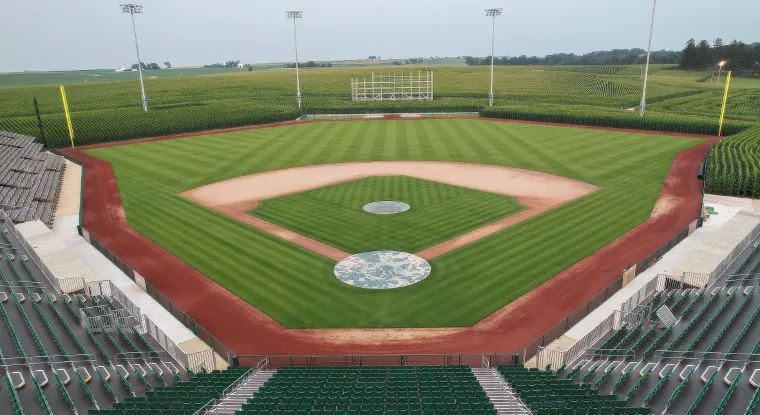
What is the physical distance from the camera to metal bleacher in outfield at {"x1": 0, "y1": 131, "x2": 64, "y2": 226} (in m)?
32.8

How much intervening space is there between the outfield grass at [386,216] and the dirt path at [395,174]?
31.5 inches

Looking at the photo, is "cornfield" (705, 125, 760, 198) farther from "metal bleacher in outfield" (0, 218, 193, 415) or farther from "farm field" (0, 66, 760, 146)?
"metal bleacher in outfield" (0, 218, 193, 415)

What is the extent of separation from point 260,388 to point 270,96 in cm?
9917

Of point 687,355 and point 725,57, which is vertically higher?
point 725,57

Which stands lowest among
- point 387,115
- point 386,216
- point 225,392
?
point 225,392

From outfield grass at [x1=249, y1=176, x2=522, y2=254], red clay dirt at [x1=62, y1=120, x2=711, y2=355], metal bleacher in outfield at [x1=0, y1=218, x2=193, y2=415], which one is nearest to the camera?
metal bleacher in outfield at [x1=0, y1=218, x2=193, y2=415]

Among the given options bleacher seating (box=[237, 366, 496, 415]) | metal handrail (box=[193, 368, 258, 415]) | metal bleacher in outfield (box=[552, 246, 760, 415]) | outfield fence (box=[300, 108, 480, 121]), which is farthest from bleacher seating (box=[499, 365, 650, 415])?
outfield fence (box=[300, 108, 480, 121])

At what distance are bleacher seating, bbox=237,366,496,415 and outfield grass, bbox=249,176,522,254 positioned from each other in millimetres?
10900

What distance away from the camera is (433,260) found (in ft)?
83.8

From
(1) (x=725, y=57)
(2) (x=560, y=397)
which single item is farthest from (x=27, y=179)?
(1) (x=725, y=57)

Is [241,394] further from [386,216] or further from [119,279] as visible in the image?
[386,216]

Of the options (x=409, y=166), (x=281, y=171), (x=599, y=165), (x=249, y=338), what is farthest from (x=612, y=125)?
(x=249, y=338)

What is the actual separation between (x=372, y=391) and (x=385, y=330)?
5884 millimetres

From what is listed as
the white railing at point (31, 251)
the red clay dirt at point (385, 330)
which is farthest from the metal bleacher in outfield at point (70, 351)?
the red clay dirt at point (385, 330)
